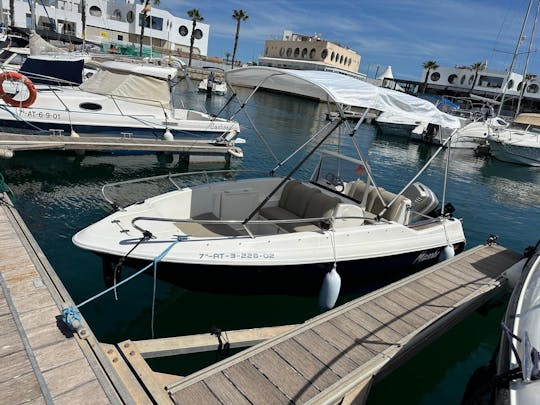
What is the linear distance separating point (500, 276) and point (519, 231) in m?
7.47

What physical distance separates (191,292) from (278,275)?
1841mm

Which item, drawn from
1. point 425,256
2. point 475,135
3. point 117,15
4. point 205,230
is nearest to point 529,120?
point 475,135

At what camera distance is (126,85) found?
50.3ft

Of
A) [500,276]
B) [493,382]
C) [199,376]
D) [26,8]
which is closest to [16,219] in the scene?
[199,376]

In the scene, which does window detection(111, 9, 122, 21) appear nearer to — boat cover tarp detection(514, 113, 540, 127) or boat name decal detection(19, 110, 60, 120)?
boat name decal detection(19, 110, 60, 120)

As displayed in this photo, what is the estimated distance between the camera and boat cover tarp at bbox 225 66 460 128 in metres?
6.00

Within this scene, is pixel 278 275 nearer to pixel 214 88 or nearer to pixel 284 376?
pixel 284 376

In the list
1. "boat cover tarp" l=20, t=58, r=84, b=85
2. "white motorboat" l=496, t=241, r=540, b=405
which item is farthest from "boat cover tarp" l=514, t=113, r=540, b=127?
"boat cover tarp" l=20, t=58, r=84, b=85

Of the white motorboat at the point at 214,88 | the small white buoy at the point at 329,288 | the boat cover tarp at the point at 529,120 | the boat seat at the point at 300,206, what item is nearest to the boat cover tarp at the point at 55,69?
the boat seat at the point at 300,206

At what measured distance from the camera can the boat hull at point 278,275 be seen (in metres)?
5.46

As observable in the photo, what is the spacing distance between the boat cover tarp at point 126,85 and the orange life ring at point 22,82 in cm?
236

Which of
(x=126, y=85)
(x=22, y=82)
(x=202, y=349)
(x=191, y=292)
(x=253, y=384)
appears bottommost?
(x=191, y=292)

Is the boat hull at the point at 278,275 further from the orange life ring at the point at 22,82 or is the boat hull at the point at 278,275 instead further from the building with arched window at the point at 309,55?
Answer: the building with arched window at the point at 309,55

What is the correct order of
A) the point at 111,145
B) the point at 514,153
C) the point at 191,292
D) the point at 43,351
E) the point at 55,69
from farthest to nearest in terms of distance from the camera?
the point at 514,153
the point at 55,69
the point at 111,145
the point at 191,292
the point at 43,351
